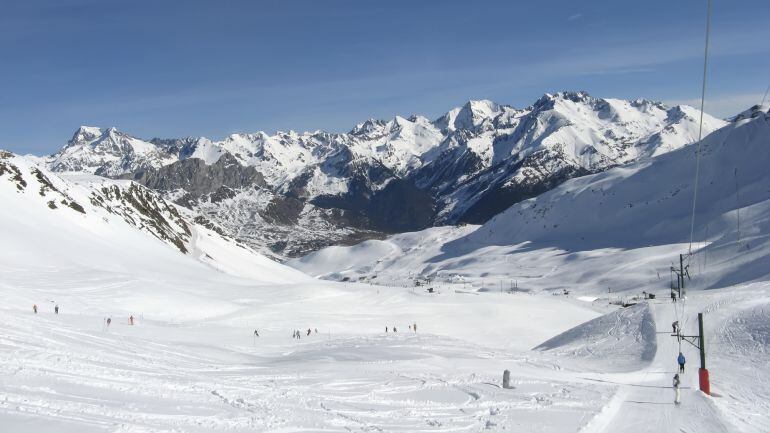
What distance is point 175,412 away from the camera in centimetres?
1980

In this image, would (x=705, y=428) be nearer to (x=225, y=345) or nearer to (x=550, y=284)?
(x=225, y=345)

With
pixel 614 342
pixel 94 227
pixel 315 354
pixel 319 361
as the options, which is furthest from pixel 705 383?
pixel 94 227

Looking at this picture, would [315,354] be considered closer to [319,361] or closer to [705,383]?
[319,361]

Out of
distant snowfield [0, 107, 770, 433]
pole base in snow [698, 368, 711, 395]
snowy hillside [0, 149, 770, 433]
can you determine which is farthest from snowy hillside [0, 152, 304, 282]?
pole base in snow [698, 368, 711, 395]

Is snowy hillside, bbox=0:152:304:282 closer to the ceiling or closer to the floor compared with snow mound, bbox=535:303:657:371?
closer to the ceiling

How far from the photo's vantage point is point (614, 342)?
4694 centimetres

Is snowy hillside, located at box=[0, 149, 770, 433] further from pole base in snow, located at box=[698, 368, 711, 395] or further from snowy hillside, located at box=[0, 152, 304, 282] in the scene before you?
snowy hillside, located at box=[0, 152, 304, 282]

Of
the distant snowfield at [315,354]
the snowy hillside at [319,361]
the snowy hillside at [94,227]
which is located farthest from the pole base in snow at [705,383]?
the snowy hillside at [94,227]

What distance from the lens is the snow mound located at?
4033 centimetres

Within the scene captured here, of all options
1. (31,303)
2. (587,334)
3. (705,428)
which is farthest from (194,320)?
(705,428)

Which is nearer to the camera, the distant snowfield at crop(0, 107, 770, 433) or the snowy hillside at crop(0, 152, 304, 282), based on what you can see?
the distant snowfield at crop(0, 107, 770, 433)

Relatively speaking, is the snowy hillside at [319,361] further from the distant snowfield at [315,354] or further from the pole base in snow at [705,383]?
the pole base in snow at [705,383]

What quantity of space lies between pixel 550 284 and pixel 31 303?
139978mm

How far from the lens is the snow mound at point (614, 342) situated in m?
40.3
